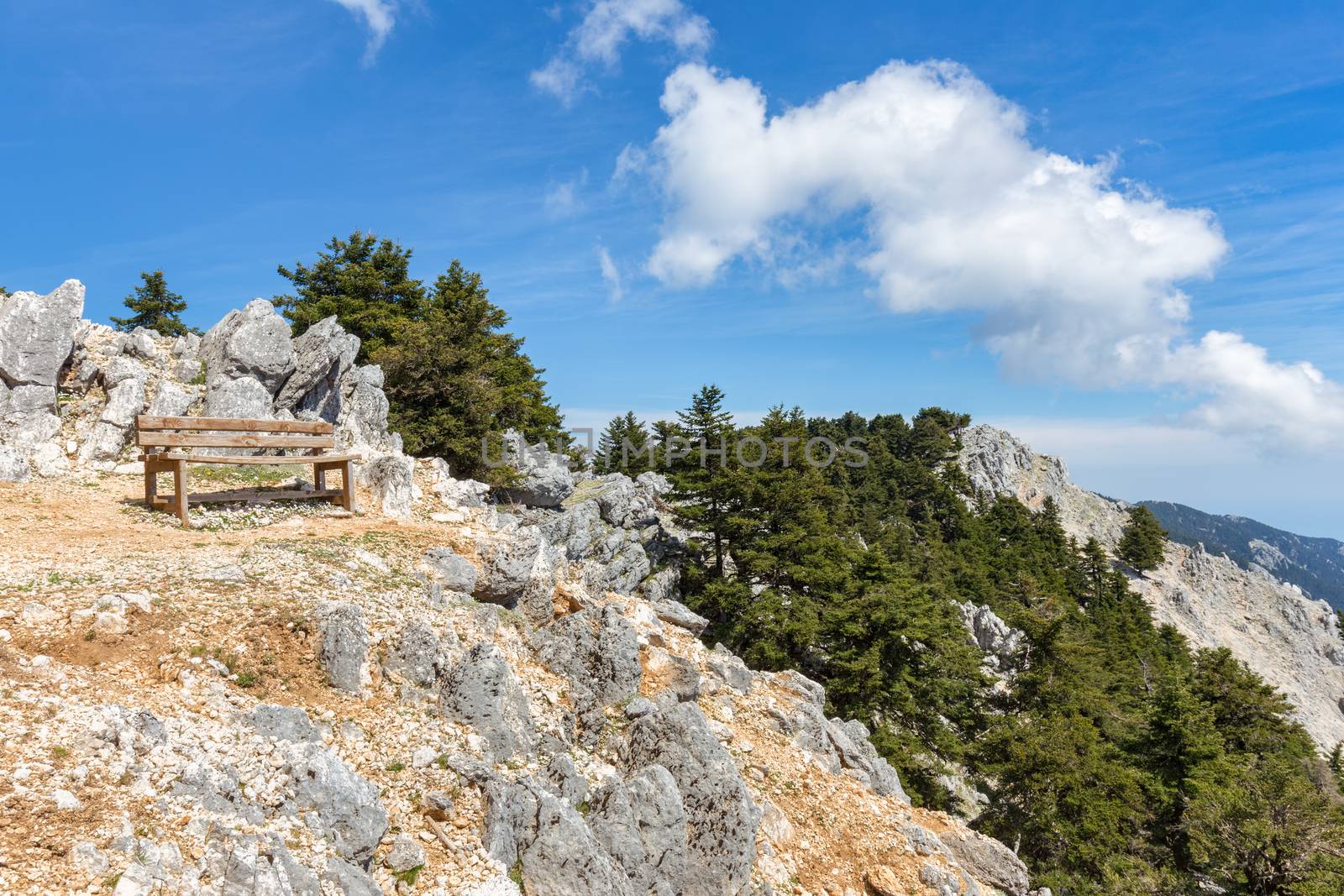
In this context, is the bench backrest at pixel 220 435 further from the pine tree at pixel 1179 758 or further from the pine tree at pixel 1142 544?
the pine tree at pixel 1142 544

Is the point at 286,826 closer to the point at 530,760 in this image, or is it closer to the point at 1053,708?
the point at 530,760

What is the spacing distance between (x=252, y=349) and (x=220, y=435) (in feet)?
27.9

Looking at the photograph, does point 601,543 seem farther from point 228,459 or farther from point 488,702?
point 488,702

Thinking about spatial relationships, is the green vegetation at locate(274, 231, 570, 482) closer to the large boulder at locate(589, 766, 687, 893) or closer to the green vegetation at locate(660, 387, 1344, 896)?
the green vegetation at locate(660, 387, 1344, 896)

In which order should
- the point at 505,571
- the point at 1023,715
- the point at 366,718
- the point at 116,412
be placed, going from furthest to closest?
the point at 1023,715 < the point at 116,412 < the point at 505,571 < the point at 366,718

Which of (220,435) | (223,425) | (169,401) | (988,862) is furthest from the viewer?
(169,401)

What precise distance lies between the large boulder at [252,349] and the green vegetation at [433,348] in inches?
179

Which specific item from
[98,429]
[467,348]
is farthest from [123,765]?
[467,348]

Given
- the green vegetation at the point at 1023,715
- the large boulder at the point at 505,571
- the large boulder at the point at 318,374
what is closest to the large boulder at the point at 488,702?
the large boulder at the point at 505,571

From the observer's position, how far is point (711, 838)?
991cm

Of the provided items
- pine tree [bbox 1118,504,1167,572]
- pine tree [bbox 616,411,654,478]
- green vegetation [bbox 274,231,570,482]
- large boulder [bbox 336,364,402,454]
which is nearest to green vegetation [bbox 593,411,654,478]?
pine tree [bbox 616,411,654,478]

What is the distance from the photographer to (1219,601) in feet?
320

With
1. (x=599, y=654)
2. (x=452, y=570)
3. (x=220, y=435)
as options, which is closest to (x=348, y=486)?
(x=220, y=435)

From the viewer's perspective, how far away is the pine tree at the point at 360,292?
34.0m
